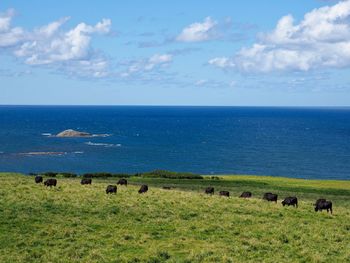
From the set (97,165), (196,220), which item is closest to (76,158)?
(97,165)

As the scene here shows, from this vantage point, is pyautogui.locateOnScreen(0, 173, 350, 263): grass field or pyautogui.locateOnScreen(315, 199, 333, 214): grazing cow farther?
pyautogui.locateOnScreen(315, 199, 333, 214): grazing cow

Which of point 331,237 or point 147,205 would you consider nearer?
point 331,237

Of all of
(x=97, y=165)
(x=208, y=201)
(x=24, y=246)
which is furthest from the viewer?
(x=97, y=165)

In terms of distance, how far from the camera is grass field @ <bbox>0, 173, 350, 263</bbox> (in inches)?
896

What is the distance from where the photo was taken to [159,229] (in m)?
27.5

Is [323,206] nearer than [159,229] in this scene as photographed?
No

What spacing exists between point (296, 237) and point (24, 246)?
1527 cm

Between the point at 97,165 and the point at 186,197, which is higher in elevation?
the point at 186,197

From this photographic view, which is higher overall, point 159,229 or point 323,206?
point 323,206

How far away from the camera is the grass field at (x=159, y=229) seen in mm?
22766

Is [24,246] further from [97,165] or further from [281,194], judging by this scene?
[97,165]

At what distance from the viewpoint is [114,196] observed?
37156mm

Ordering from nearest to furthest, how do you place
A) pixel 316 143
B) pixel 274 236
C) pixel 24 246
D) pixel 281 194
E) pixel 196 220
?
pixel 24 246
pixel 274 236
pixel 196 220
pixel 281 194
pixel 316 143

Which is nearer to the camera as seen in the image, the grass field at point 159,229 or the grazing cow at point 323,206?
the grass field at point 159,229
